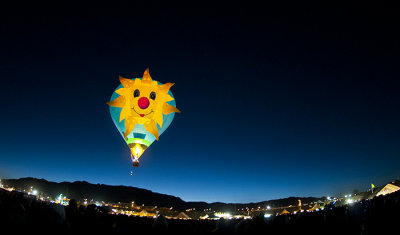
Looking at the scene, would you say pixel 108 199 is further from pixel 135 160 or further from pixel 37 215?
pixel 37 215

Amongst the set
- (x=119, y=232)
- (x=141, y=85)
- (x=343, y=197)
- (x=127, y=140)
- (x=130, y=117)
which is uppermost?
(x=141, y=85)

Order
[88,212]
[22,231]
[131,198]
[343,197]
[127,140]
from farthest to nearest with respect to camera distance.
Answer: [131,198], [343,197], [127,140], [88,212], [22,231]

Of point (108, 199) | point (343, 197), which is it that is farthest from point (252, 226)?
point (108, 199)

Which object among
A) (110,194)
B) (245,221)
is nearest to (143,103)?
(245,221)

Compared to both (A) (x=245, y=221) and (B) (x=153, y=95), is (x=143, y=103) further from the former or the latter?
(A) (x=245, y=221)

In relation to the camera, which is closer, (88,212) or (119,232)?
(88,212)

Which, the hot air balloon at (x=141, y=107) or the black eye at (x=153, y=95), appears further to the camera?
the black eye at (x=153, y=95)

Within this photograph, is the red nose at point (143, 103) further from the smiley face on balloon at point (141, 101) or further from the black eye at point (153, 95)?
the black eye at point (153, 95)

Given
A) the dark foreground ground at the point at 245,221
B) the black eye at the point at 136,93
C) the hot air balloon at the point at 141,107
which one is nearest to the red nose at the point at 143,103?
the hot air balloon at the point at 141,107
